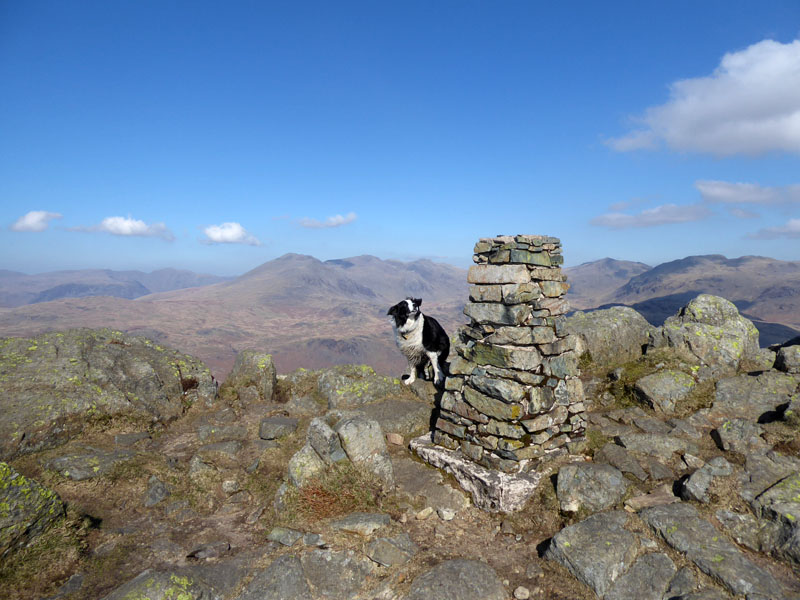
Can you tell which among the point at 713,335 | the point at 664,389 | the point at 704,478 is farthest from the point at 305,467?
the point at 713,335

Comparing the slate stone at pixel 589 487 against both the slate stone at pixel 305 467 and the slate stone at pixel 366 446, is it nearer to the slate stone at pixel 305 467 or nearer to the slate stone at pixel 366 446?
the slate stone at pixel 366 446

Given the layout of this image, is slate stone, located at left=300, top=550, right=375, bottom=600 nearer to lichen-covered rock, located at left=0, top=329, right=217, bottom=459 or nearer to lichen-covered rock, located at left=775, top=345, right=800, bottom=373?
lichen-covered rock, located at left=0, top=329, right=217, bottom=459

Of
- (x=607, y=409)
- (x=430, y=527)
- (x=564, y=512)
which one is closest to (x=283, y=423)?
(x=430, y=527)

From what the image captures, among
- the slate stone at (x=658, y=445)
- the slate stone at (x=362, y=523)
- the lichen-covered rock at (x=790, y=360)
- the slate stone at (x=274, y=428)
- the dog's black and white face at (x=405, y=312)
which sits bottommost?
the slate stone at (x=362, y=523)

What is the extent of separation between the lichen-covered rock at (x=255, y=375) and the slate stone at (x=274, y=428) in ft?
7.25

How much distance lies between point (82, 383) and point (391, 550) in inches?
375

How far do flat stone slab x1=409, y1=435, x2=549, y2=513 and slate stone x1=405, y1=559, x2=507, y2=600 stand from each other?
1488mm

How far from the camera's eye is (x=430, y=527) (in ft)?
23.3

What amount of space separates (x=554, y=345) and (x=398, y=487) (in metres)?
4.51

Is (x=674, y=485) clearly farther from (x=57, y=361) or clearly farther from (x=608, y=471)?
(x=57, y=361)

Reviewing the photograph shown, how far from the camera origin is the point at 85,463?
8.23 meters

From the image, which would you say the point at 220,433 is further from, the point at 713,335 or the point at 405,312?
the point at 713,335

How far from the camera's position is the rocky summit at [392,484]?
5676 millimetres

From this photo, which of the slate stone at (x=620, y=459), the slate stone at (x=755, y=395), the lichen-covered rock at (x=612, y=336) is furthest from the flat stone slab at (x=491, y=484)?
the lichen-covered rock at (x=612, y=336)
